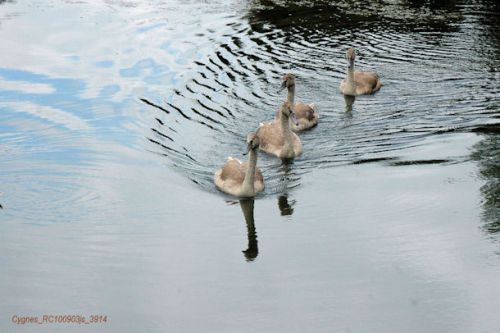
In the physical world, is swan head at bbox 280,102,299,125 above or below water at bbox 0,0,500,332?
above

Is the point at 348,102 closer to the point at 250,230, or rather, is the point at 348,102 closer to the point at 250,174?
the point at 250,174

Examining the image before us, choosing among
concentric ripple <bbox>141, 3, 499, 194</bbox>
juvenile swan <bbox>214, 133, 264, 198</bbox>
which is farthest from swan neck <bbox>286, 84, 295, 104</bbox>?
juvenile swan <bbox>214, 133, 264, 198</bbox>

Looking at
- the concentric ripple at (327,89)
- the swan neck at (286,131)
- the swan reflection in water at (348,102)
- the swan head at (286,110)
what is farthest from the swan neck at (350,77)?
the swan neck at (286,131)

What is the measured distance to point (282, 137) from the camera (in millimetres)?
18203

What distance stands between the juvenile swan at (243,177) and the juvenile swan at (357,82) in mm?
5757

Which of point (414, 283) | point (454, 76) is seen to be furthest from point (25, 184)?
point (454, 76)

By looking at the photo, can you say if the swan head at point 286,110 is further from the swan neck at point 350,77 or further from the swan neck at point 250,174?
A: the swan neck at point 350,77

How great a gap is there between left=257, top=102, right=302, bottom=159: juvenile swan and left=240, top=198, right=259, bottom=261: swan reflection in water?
2162mm

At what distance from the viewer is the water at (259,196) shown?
12562 mm

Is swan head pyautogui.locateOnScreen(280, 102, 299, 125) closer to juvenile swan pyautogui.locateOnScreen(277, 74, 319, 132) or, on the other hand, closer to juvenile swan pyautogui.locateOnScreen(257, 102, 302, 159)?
juvenile swan pyautogui.locateOnScreen(257, 102, 302, 159)

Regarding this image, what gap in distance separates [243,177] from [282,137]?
2.23 meters

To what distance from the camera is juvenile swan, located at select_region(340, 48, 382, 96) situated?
70.0 ft

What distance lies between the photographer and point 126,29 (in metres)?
27.8

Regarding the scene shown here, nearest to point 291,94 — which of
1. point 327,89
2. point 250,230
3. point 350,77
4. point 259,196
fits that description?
point 350,77
